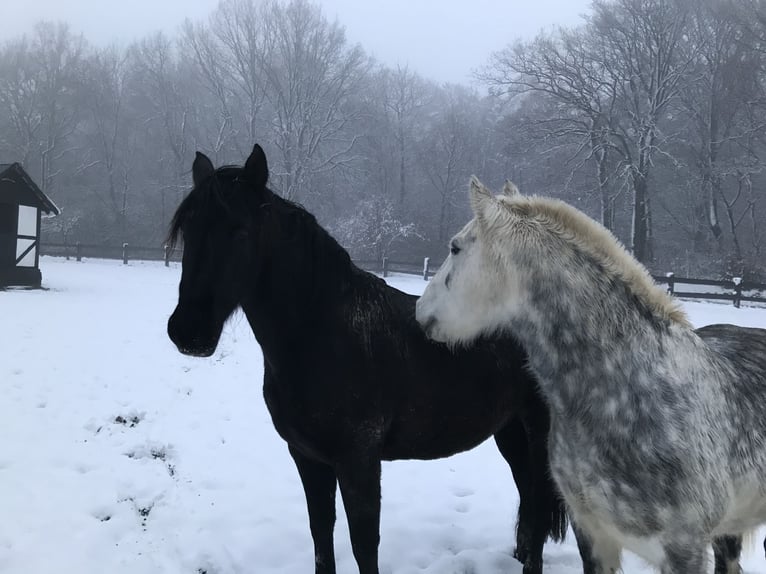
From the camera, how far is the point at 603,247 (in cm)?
207

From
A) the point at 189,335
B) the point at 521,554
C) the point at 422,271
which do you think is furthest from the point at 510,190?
the point at 422,271

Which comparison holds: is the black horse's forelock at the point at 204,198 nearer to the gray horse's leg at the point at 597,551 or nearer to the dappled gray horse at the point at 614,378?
the dappled gray horse at the point at 614,378

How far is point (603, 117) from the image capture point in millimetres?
24438

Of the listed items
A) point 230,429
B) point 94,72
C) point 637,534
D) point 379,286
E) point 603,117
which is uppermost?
point 94,72

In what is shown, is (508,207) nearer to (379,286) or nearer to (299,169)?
(379,286)

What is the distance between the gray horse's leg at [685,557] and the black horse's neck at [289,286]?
1.65 metres

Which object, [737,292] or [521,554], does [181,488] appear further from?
[737,292]

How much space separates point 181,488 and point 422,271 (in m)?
23.0

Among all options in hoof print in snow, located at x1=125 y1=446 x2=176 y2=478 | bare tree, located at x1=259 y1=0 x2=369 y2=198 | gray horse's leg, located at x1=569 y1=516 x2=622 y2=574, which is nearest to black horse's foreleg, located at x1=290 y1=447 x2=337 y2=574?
gray horse's leg, located at x1=569 y1=516 x2=622 y2=574

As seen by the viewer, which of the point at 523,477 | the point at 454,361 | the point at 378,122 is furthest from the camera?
the point at 378,122

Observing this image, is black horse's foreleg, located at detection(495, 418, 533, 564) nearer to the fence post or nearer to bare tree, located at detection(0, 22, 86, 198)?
the fence post

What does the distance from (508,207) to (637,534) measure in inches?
50.2

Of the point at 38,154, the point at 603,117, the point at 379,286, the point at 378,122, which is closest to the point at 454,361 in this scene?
the point at 379,286

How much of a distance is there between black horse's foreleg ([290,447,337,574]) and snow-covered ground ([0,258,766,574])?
64cm
